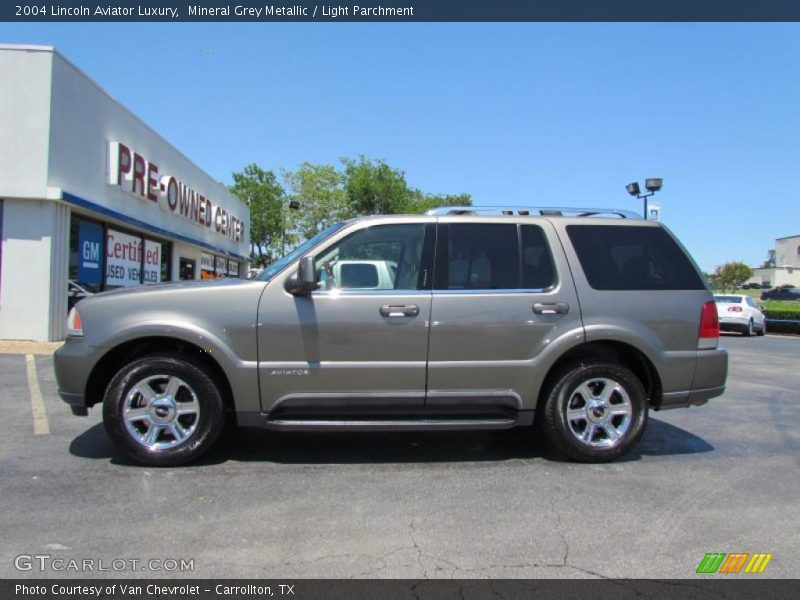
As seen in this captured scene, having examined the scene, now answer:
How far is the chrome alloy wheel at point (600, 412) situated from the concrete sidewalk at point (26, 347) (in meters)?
9.32

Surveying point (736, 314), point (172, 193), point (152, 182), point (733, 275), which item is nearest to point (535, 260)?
point (152, 182)

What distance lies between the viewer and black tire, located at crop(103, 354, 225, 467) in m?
4.29

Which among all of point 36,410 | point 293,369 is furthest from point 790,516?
point 36,410

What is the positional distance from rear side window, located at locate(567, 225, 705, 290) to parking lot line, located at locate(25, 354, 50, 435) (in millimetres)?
5009

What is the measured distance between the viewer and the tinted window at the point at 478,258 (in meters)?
4.58

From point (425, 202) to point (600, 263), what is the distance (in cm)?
4586

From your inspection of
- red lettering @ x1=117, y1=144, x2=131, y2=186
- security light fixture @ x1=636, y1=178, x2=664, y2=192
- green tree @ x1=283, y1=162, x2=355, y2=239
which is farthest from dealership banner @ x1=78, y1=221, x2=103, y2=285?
green tree @ x1=283, y1=162, x2=355, y2=239

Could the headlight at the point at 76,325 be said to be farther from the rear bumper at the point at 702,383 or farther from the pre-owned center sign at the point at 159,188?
the pre-owned center sign at the point at 159,188

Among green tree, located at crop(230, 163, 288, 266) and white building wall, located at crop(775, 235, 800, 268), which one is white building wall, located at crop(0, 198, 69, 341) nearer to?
green tree, located at crop(230, 163, 288, 266)

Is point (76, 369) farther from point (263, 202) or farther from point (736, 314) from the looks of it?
point (263, 202)

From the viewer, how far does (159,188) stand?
17.1 meters

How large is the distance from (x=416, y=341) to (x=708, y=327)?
7.82 feet

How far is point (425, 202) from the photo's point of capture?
49.9 metres

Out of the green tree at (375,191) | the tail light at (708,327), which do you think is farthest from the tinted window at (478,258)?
the green tree at (375,191)
